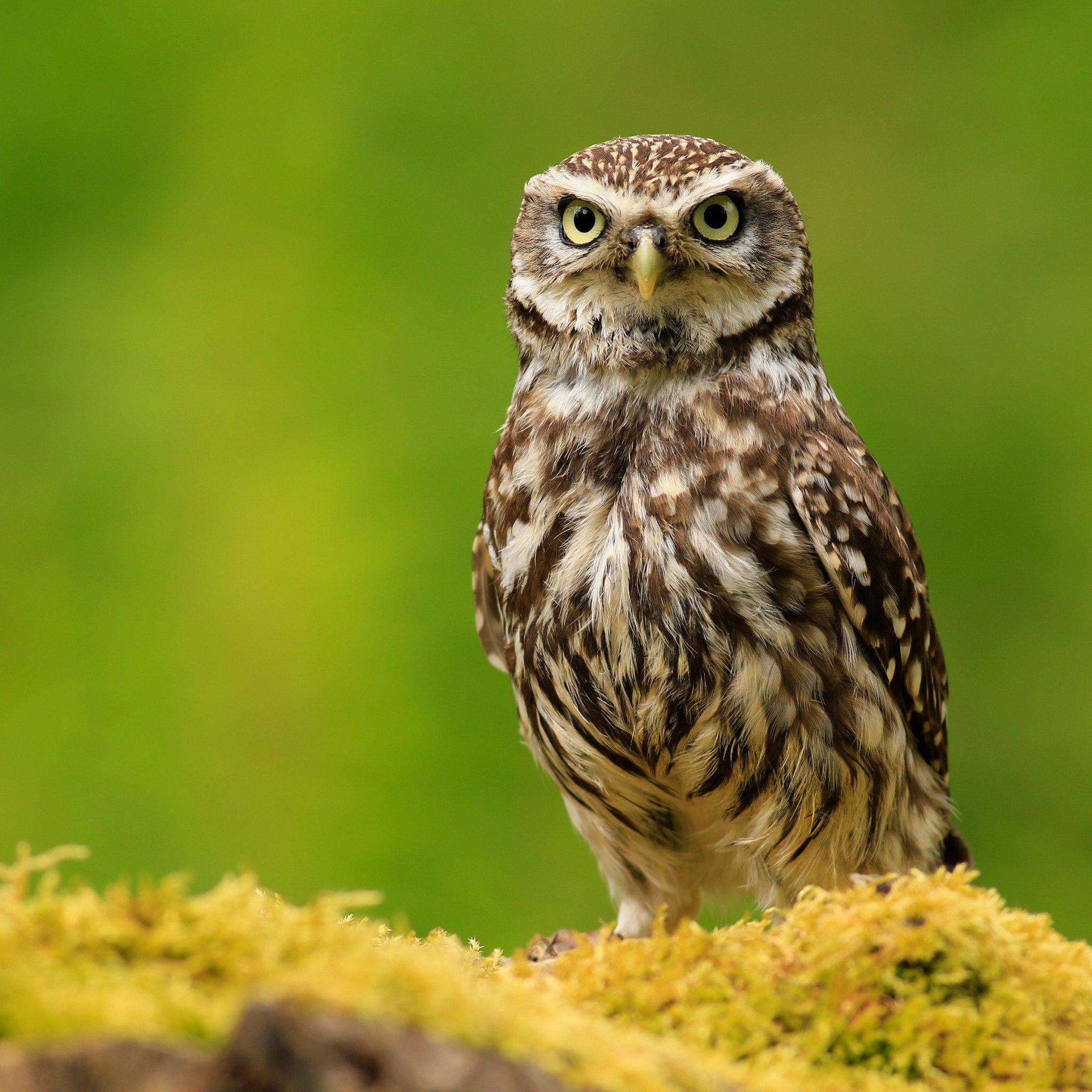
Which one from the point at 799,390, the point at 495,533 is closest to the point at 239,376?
the point at 495,533

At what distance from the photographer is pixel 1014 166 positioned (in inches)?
227

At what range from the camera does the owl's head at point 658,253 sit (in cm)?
254

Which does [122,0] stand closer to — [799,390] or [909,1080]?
[799,390]

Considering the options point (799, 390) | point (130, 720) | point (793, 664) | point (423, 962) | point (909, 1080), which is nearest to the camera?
point (423, 962)

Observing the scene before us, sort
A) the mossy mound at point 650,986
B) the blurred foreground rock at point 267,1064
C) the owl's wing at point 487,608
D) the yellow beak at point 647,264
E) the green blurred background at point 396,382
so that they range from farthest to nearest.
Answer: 1. the green blurred background at point 396,382
2. the owl's wing at point 487,608
3. the yellow beak at point 647,264
4. the mossy mound at point 650,986
5. the blurred foreground rock at point 267,1064

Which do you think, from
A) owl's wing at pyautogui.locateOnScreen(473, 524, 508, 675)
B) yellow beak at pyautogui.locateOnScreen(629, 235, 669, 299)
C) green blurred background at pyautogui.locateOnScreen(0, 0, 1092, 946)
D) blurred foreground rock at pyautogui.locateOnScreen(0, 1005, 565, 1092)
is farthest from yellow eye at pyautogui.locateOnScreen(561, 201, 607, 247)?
green blurred background at pyautogui.locateOnScreen(0, 0, 1092, 946)

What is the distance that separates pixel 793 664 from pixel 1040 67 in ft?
14.9

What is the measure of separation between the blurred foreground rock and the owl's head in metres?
1.78

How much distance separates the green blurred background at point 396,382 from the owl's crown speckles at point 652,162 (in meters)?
2.54

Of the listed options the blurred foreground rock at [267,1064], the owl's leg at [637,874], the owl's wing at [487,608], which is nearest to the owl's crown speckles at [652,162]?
the owl's wing at [487,608]

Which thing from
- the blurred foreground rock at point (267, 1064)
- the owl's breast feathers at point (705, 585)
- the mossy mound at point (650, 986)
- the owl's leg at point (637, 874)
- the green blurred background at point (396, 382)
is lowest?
the blurred foreground rock at point (267, 1064)

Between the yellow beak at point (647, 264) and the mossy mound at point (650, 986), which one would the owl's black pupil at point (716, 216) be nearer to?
the yellow beak at point (647, 264)

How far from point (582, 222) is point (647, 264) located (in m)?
0.29

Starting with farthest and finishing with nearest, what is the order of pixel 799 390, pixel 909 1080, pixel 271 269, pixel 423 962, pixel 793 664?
pixel 271 269 < pixel 799 390 < pixel 793 664 < pixel 909 1080 < pixel 423 962
